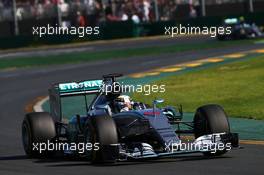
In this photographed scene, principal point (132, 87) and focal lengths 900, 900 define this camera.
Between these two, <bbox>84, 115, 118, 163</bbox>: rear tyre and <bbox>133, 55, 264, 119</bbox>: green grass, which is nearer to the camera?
<bbox>84, 115, 118, 163</bbox>: rear tyre

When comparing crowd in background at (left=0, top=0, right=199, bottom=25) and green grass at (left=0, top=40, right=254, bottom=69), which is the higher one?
crowd in background at (left=0, top=0, right=199, bottom=25)

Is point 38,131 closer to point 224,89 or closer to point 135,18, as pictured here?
point 224,89

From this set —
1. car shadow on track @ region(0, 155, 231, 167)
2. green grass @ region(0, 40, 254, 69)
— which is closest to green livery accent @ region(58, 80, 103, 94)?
car shadow on track @ region(0, 155, 231, 167)

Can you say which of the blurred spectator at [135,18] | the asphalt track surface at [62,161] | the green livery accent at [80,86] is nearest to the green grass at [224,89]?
the asphalt track surface at [62,161]

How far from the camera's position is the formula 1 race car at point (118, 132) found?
12047mm

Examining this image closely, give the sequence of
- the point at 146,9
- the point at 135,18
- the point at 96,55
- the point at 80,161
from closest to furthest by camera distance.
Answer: the point at 80,161 < the point at 96,55 < the point at 135,18 < the point at 146,9

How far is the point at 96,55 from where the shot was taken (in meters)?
39.1

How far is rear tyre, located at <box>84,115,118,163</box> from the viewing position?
1196 centimetres

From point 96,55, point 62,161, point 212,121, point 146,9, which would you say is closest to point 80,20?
point 146,9

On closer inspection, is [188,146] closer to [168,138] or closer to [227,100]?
[168,138]

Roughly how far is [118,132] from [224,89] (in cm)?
1017

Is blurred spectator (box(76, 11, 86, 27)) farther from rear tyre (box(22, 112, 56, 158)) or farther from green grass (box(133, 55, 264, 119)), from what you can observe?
rear tyre (box(22, 112, 56, 158))

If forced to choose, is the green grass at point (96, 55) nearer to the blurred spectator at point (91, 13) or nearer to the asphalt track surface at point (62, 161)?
the asphalt track surface at point (62, 161)

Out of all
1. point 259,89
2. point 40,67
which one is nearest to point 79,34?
point 40,67
